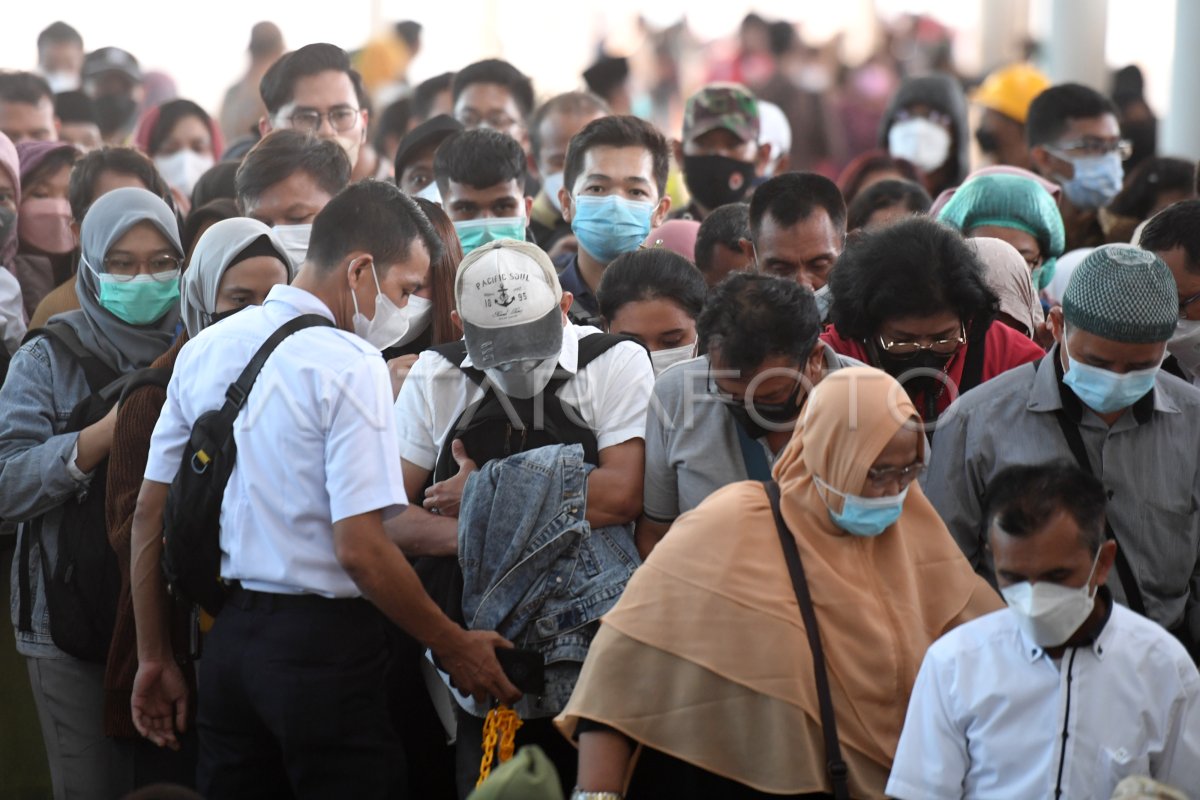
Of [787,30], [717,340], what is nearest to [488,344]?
[717,340]

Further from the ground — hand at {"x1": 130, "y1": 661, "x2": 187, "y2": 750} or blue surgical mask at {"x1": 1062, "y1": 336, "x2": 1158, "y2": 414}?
blue surgical mask at {"x1": 1062, "y1": 336, "x2": 1158, "y2": 414}

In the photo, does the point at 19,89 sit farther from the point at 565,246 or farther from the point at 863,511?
the point at 863,511

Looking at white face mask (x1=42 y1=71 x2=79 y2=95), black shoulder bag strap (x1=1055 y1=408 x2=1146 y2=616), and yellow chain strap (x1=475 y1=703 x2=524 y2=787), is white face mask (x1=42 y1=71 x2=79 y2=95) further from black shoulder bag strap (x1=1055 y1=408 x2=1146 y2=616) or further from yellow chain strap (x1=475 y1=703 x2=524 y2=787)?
black shoulder bag strap (x1=1055 y1=408 x2=1146 y2=616)

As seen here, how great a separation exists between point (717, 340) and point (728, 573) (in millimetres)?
677

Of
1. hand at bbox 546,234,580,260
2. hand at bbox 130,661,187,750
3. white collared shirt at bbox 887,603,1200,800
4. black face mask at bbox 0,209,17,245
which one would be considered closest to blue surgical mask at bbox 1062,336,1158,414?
white collared shirt at bbox 887,603,1200,800

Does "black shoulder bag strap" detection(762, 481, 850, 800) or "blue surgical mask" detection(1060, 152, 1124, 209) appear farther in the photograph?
"blue surgical mask" detection(1060, 152, 1124, 209)

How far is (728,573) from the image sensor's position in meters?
3.32

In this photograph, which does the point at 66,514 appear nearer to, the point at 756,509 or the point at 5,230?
the point at 5,230

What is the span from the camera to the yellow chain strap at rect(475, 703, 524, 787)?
3.74 meters

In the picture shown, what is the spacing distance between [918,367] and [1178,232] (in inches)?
35.5

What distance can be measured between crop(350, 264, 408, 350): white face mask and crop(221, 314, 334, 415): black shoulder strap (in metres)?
0.15

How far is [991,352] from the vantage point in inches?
171

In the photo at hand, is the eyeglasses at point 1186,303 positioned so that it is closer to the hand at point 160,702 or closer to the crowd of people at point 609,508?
the crowd of people at point 609,508

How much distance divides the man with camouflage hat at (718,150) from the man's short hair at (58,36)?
5.34m
